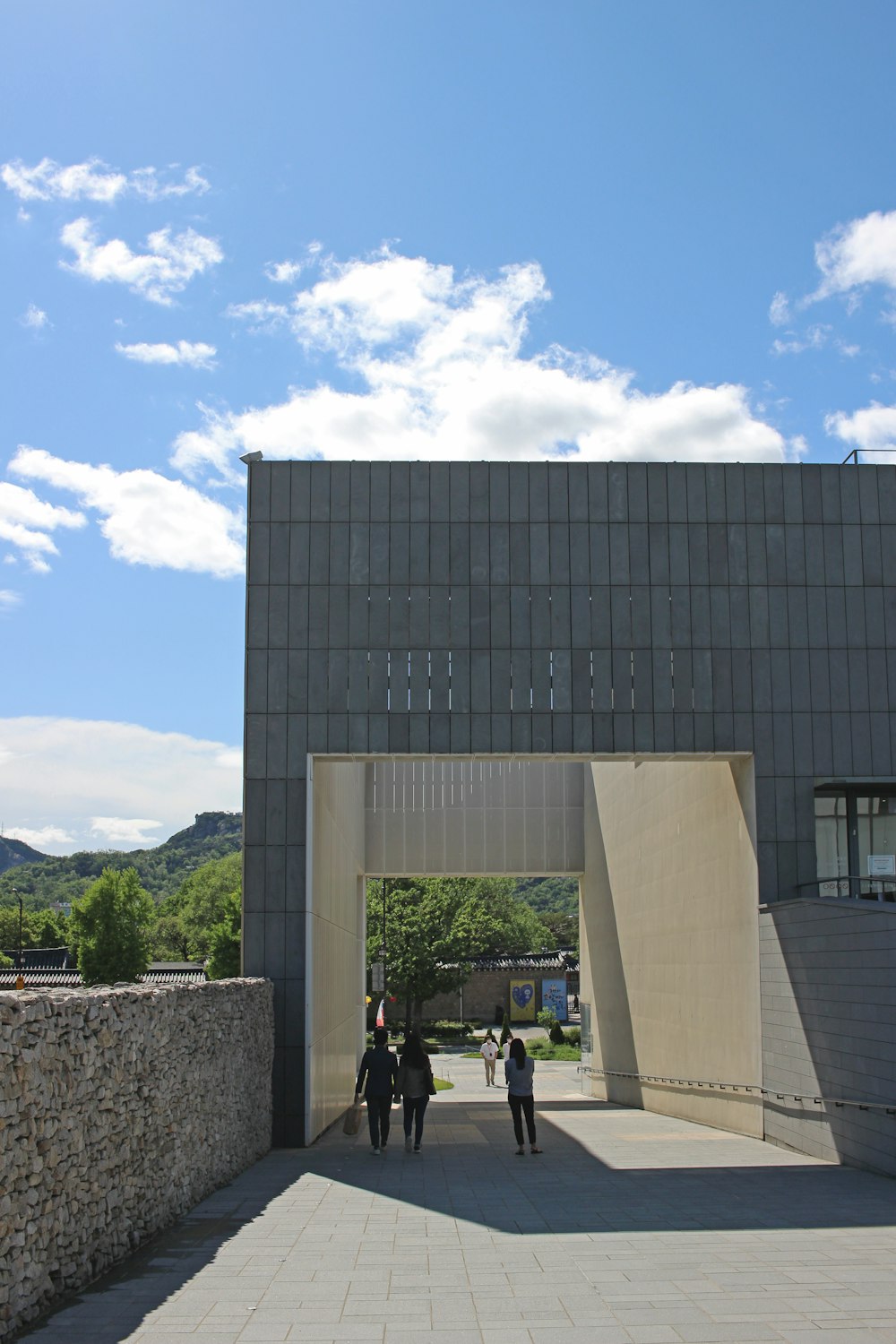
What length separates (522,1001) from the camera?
59.6 meters

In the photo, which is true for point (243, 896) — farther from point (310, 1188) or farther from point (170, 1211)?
point (170, 1211)

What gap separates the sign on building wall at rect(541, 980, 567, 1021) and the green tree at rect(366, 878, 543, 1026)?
3605 mm

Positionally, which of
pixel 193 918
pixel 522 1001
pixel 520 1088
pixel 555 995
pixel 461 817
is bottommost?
pixel 522 1001

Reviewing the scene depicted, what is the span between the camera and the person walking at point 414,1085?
14461 mm

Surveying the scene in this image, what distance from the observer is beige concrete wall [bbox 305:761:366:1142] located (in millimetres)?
16062

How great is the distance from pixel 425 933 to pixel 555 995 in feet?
22.7

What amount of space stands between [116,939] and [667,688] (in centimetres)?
4242

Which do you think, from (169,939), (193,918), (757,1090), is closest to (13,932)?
(169,939)

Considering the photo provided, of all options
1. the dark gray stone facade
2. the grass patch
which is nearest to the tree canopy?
the grass patch

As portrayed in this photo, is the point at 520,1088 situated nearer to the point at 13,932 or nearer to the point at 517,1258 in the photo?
the point at 517,1258

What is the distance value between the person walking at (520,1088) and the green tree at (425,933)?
1502 inches

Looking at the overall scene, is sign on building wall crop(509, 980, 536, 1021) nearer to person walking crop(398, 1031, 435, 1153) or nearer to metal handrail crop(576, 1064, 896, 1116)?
metal handrail crop(576, 1064, 896, 1116)

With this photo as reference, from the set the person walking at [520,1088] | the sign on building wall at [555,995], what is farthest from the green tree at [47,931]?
the person walking at [520,1088]

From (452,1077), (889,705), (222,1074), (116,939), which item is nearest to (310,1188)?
(222,1074)
